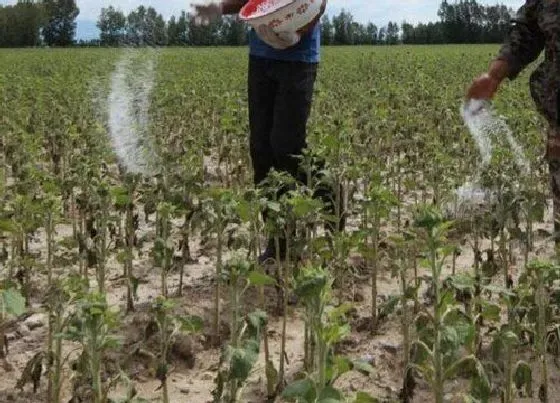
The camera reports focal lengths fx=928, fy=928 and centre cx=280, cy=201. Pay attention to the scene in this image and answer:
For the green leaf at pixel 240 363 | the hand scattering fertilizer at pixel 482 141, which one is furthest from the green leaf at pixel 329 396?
the hand scattering fertilizer at pixel 482 141

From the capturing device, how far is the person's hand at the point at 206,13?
496cm

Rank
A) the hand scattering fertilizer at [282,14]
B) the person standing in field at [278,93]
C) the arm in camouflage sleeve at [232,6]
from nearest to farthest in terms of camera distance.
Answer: the hand scattering fertilizer at [282,14] < the person standing in field at [278,93] < the arm in camouflage sleeve at [232,6]

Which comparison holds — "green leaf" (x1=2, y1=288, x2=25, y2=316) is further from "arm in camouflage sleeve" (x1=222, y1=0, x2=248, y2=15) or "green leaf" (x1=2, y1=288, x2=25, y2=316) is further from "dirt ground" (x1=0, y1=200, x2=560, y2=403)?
"arm in camouflage sleeve" (x1=222, y1=0, x2=248, y2=15)

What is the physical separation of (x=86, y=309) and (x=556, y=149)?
206cm

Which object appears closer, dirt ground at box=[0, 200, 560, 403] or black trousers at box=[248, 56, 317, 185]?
dirt ground at box=[0, 200, 560, 403]

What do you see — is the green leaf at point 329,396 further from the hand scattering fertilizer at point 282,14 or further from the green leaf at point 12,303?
the hand scattering fertilizer at point 282,14

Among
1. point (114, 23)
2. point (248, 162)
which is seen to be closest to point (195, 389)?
point (248, 162)

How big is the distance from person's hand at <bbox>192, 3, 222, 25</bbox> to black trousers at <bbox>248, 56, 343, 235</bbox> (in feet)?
0.98

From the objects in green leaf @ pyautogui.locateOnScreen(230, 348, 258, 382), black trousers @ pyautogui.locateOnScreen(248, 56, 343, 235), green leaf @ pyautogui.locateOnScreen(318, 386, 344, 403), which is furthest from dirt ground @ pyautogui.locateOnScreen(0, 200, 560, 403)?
green leaf @ pyautogui.locateOnScreen(318, 386, 344, 403)

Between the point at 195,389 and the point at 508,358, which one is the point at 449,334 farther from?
the point at 195,389

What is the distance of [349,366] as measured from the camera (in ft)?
8.29

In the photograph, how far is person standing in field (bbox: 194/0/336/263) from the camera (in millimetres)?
4832

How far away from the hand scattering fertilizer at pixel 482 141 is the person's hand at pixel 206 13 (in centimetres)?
141

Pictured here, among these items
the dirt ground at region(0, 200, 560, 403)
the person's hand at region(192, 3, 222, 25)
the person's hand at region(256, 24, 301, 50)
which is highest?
the person's hand at region(192, 3, 222, 25)
